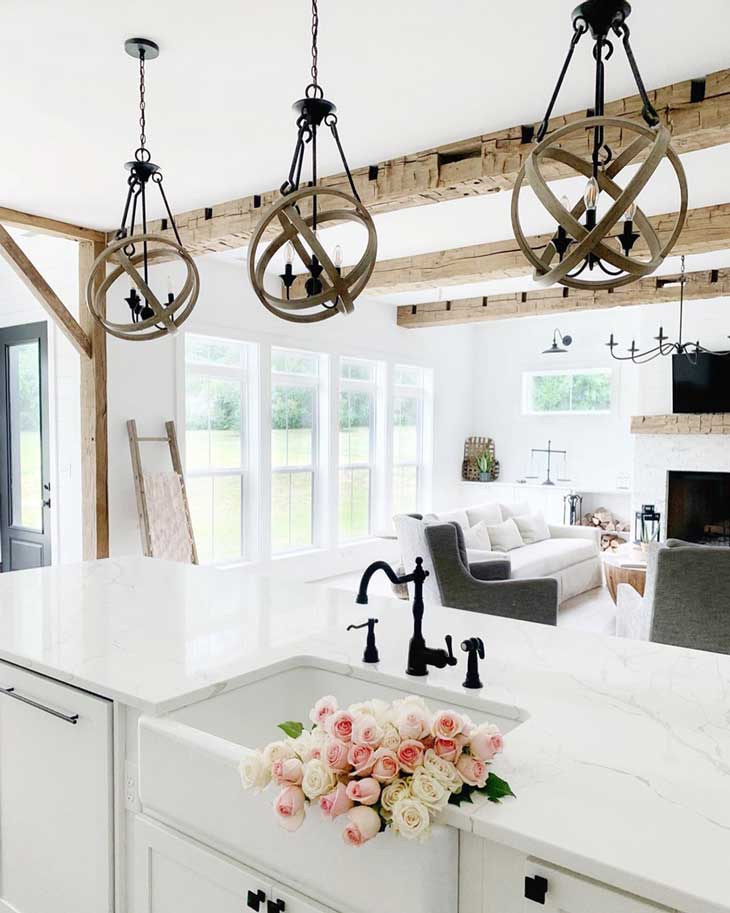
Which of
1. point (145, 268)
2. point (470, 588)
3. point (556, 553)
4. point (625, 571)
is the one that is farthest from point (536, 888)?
point (556, 553)

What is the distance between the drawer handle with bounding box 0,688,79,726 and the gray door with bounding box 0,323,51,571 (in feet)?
12.6

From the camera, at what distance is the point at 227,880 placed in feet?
4.42

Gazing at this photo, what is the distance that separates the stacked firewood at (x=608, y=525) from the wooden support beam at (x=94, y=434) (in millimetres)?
5155

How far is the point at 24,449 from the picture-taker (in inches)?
227

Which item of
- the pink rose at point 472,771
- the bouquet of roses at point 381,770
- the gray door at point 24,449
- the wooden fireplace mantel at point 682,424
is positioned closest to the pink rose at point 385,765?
the bouquet of roses at point 381,770

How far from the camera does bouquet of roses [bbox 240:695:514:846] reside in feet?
3.47

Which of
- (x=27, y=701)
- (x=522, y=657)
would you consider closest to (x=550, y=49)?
(x=522, y=657)

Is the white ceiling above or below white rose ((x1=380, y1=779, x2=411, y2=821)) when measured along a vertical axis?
above

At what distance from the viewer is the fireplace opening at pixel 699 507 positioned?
7285 millimetres

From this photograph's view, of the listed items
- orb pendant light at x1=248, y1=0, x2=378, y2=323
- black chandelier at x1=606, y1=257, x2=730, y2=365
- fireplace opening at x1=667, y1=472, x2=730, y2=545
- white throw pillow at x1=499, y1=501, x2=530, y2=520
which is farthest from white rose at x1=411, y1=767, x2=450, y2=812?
fireplace opening at x1=667, y1=472, x2=730, y2=545

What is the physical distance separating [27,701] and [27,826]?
323 millimetres

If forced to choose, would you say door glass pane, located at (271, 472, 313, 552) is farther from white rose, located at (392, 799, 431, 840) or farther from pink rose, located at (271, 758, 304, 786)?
white rose, located at (392, 799, 431, 840)

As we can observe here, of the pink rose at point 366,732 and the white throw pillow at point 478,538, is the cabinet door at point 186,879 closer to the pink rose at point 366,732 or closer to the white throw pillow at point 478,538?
the pink rose at point 366,732

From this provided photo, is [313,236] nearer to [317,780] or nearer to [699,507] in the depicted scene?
[317,780]
